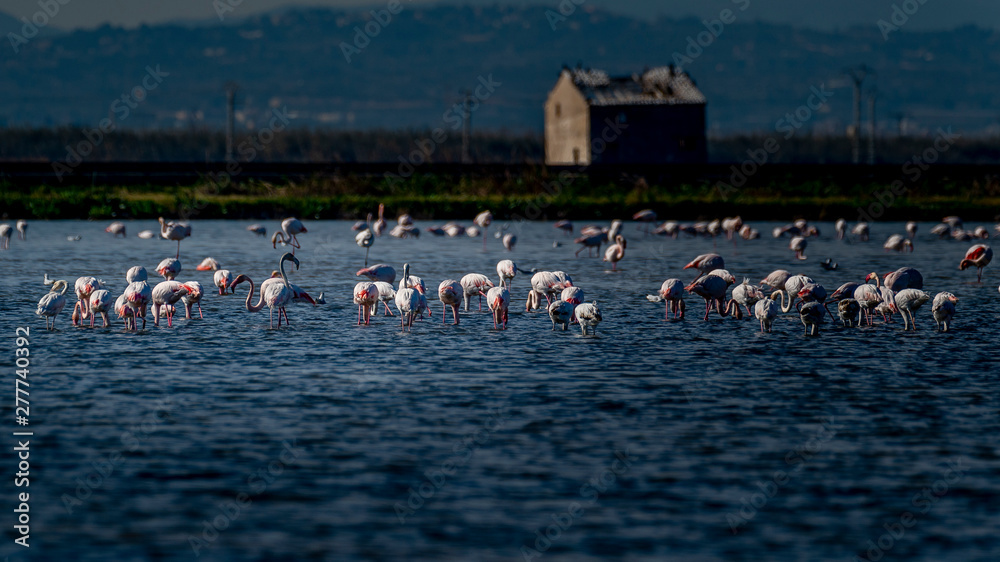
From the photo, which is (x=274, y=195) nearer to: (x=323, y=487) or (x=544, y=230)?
(x=544, y=230)

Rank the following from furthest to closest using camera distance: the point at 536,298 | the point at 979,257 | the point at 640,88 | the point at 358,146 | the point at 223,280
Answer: the point at 358,146 < the point at 640,88 < the point at 979,257 < the point at 223,280 < the point at 536,298

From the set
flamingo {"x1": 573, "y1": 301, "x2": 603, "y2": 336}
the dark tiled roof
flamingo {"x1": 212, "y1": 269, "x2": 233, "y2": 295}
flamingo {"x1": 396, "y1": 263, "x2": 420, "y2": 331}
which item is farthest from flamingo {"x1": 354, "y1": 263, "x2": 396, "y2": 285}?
the dark tiled roof

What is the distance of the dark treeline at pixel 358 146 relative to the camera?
8819 cm

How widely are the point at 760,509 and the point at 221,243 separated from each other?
82.4ft

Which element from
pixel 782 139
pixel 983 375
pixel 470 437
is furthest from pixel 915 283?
pixel 782 139

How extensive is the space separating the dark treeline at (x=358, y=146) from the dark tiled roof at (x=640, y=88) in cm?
918

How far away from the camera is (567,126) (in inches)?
3351

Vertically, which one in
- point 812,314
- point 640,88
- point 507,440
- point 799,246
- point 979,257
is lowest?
point 507,440

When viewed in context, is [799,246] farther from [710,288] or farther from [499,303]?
[499,303]

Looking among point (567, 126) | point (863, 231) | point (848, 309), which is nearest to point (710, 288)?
point (848, 309)

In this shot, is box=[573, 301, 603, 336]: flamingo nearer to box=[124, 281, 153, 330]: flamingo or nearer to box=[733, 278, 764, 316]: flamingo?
box=[733, 278, 764, 316]: flamingo

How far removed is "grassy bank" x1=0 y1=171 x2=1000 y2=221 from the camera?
41.0 m

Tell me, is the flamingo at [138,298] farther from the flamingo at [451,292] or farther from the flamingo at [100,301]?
the flamingo at [451,292]

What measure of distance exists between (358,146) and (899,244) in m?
78.2
